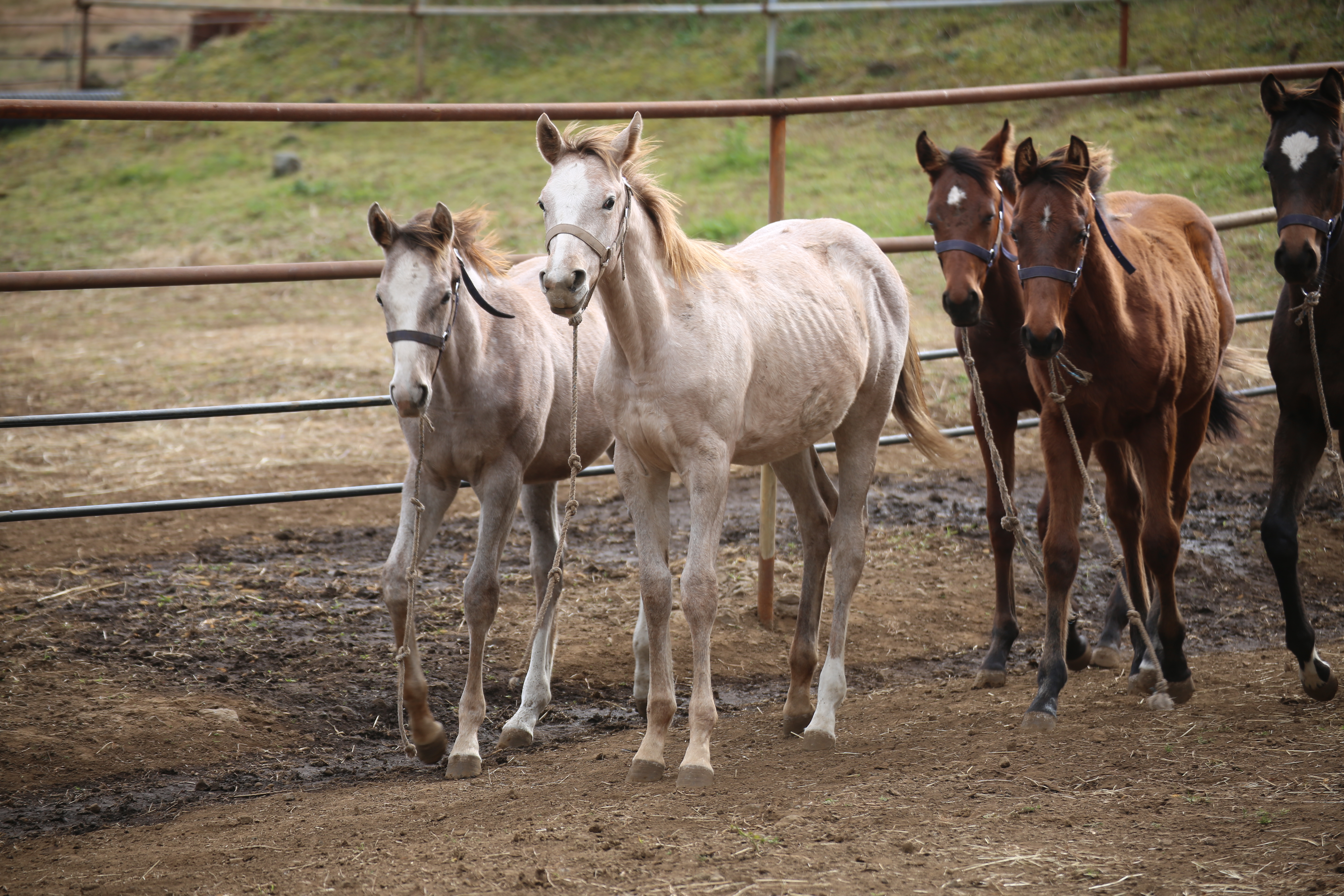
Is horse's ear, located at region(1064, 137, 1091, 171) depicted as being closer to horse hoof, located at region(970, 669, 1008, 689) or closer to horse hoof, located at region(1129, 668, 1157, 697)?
horse hoof, located at region(1129, 668, 1157, 697)

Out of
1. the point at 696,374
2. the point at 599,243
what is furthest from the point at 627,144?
the point at 696,374

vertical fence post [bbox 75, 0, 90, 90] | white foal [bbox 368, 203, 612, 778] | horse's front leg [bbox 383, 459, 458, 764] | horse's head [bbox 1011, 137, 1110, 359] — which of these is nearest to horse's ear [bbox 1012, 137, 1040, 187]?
horse's head [bbox 1011, 137, 1110, 359]

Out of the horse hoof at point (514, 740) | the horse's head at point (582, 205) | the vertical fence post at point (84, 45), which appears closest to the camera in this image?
the horse's head at point (582, 205)

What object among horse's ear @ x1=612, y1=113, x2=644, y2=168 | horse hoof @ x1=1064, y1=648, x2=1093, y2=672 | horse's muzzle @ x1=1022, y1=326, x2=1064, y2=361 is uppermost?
horse's ear @ x1=612, y1=113, x2=644, y2=168

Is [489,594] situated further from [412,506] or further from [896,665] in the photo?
[896,665]

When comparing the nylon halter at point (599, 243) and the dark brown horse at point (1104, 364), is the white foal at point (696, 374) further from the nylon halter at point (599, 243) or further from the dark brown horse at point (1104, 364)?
the dark brown horse at point (1104, 364)

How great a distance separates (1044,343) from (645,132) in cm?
982

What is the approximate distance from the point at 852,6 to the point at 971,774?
10.7m

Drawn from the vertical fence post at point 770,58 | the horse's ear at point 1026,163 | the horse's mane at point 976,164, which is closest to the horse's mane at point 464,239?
the horse's mane at point 976,164

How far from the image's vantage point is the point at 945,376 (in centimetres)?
795

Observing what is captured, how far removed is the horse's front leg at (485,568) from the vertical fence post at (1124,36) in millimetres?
9170

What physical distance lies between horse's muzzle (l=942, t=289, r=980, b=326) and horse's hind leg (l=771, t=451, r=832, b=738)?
76cm

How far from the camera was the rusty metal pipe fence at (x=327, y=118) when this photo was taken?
3965 millimetres

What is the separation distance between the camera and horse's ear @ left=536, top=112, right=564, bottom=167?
3215 mm
